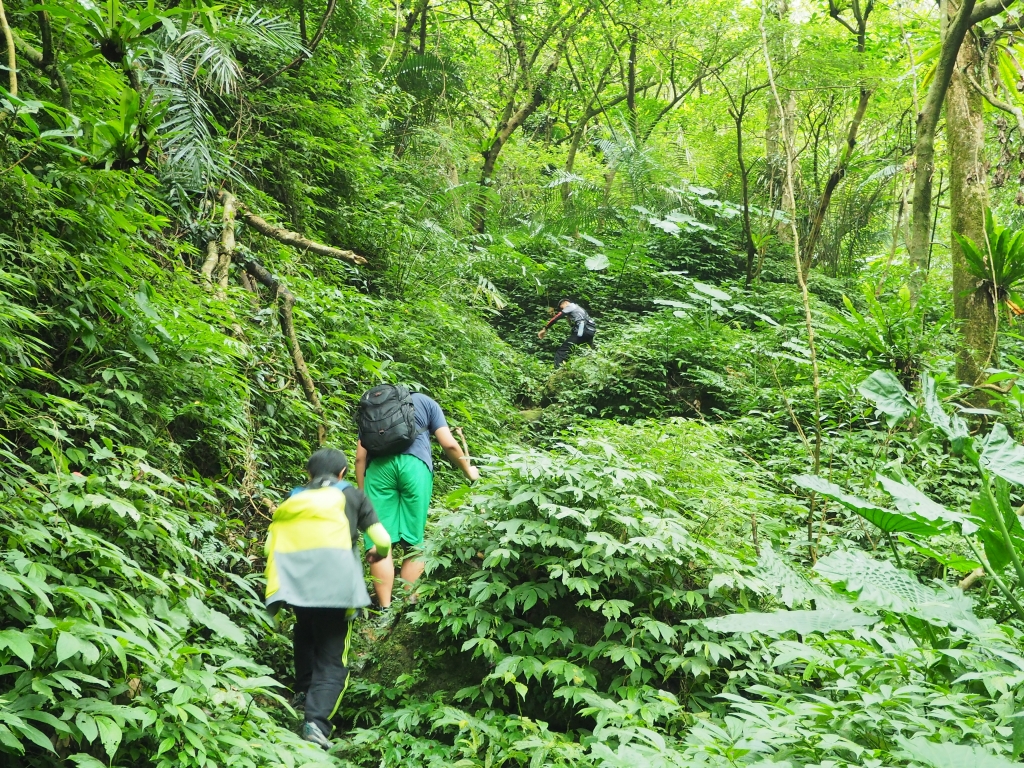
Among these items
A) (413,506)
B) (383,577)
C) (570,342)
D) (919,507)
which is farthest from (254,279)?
(570,342)

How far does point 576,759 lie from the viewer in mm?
2859

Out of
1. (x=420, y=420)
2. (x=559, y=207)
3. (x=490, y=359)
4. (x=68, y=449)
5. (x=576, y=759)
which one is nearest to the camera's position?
(x=576, y=759)

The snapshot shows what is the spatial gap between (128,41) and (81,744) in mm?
3341

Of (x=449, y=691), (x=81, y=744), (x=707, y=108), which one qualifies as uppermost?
(x=707, y=108)

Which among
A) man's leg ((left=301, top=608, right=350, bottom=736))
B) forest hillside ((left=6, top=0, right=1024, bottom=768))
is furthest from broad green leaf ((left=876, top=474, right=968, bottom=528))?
man's leg ((left=301, top=608, right=350, bottom=736))

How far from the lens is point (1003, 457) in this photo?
8.66ft

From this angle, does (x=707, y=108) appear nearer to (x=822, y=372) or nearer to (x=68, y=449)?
(x=822, y=372)

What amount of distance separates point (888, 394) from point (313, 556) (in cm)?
273

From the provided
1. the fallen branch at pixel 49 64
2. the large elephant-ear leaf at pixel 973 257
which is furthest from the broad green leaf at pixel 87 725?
the large elephant-ear leaf at pixel 973 257

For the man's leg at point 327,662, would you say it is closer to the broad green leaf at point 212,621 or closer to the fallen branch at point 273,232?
the broad green leaf at point 212,621

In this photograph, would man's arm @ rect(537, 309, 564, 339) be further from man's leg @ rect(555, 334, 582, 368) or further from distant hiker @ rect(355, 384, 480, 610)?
distant hiker @ rect(355, 384, 480, 610)

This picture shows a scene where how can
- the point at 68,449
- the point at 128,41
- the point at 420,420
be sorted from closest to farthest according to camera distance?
the point at 68,449 → the point at 128,41 → the point at 420,420

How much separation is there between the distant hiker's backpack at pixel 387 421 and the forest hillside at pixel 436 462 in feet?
1.77

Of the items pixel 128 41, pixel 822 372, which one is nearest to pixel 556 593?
pixel 128 41
